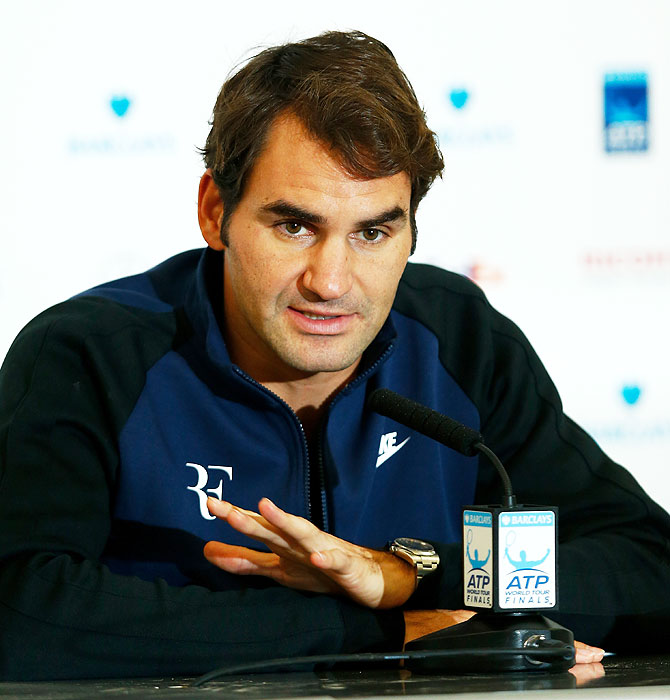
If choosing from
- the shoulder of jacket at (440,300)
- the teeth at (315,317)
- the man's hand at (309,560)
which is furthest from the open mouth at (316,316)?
the man's hand at (309,560)

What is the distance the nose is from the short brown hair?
10cm

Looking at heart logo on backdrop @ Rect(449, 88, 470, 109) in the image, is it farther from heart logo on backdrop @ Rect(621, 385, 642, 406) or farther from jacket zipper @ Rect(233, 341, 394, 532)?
jacket zipper @ Rect(233, 341, 394, 532)

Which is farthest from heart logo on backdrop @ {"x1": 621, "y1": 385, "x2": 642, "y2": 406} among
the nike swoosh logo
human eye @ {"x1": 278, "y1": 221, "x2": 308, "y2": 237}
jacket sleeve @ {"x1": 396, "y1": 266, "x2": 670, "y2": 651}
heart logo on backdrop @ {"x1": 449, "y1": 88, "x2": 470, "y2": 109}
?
human eye @ {"x1": 278, "y1": 221, "x2": 308, "y2": 237}

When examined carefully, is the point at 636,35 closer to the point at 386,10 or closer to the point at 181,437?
the point at 386,10

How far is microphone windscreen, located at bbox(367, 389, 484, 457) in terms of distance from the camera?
1.10 metres

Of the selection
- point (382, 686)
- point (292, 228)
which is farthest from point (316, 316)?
point (382, 686)

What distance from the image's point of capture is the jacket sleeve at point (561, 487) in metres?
1.33

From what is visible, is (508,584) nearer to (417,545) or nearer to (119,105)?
(417,545)

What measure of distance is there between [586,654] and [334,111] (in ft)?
2.54

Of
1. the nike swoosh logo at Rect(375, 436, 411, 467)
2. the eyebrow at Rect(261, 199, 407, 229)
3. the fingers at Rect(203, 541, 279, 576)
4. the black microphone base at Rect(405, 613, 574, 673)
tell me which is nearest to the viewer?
the black microphone base at Rect(405, 613, 574, 673)

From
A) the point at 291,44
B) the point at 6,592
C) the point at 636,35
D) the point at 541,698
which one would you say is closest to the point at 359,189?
the point at 291,44

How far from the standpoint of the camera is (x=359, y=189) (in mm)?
1408

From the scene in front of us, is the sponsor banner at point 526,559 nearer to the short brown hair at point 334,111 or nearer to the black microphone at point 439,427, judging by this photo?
the black microphone at point 439,427

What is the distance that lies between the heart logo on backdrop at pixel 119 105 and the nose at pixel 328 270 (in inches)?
47.7
